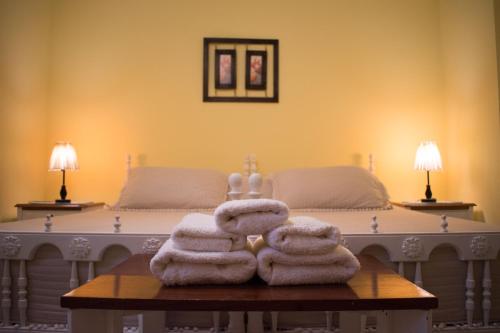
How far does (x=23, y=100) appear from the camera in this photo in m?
2.63

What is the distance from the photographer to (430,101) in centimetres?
293

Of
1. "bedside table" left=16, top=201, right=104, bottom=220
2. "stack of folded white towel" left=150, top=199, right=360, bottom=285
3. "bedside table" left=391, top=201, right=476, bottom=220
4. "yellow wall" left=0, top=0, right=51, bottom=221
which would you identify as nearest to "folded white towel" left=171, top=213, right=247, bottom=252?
"stack of folded white towel" left=150, top=199, right=360, bottom=285

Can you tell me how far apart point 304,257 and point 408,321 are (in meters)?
0.25

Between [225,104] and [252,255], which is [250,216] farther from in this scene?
[225,104]

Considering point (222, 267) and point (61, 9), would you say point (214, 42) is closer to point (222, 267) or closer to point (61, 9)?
point (61, 9)

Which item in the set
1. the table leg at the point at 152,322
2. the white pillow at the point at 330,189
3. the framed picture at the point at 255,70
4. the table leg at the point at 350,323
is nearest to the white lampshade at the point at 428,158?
the white pillow at the point at 330,189

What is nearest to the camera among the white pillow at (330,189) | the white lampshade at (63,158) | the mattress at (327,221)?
the mattress at (327,221)

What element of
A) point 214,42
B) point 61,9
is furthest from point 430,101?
point 61,9

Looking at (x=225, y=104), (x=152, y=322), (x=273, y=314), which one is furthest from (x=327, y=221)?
(x=225, y=104)

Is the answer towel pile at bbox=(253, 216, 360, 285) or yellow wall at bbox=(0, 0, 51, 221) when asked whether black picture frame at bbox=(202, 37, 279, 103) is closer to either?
yellow wall at bbox=(0, 0, 51, 221)

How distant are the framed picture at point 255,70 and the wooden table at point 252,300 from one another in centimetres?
223

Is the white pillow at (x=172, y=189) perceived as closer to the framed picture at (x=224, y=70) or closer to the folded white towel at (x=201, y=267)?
the framed picture at (x=224, y=70)

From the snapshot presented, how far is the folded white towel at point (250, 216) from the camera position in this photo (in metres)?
0.80

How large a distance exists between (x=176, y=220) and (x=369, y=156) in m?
1.68
